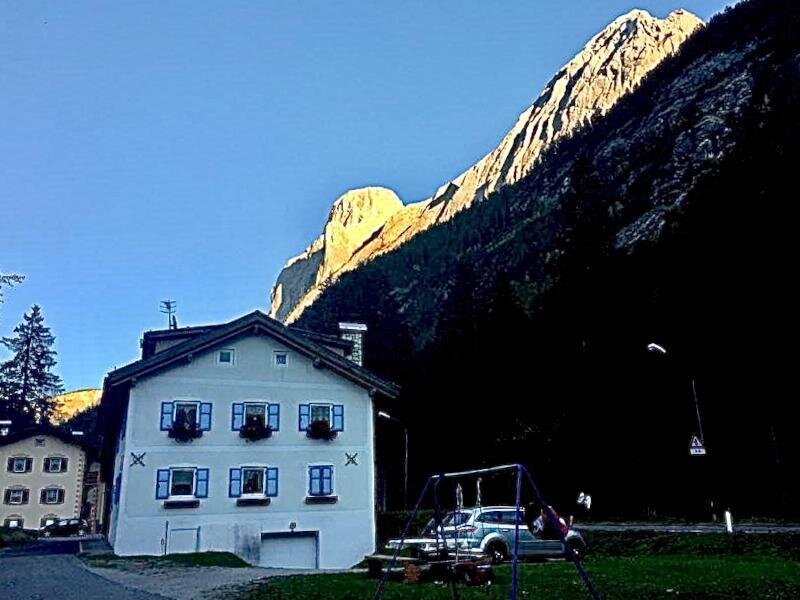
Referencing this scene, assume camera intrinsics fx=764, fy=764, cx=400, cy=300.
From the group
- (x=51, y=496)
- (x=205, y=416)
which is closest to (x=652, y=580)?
(x=205, y=416)

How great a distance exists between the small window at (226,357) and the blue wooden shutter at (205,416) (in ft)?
6.85

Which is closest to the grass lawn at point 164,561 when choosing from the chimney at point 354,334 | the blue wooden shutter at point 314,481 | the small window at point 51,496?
the blue wooden shutter at point 314,481

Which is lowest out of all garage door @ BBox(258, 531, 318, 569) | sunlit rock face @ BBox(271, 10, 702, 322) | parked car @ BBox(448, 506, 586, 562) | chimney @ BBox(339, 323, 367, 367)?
garage door @ BBox(258, 531, 318, 569)

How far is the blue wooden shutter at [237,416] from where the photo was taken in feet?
116

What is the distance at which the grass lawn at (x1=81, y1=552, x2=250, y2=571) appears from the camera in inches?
1070

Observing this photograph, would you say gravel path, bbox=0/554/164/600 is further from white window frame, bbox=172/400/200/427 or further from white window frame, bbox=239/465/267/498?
white window frame, bbox=239/465/267/498

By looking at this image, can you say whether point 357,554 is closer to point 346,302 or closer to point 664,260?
point 664,260

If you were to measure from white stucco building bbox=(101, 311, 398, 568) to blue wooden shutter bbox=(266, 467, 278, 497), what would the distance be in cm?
5

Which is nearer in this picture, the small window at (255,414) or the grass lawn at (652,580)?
the grass lawn at (652,580)

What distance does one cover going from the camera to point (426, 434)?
55156 millimetres

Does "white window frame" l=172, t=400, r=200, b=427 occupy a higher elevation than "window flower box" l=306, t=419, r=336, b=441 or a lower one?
higher

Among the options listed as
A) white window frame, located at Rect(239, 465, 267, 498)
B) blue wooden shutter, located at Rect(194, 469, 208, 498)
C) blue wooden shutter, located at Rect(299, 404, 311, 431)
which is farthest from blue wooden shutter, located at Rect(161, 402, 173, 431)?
blue wooden shutter, located at Rect(299, 404, 311, 431)

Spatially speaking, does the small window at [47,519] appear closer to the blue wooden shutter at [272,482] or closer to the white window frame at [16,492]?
the white window frame at [16,492]

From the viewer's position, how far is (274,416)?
36.4 m
